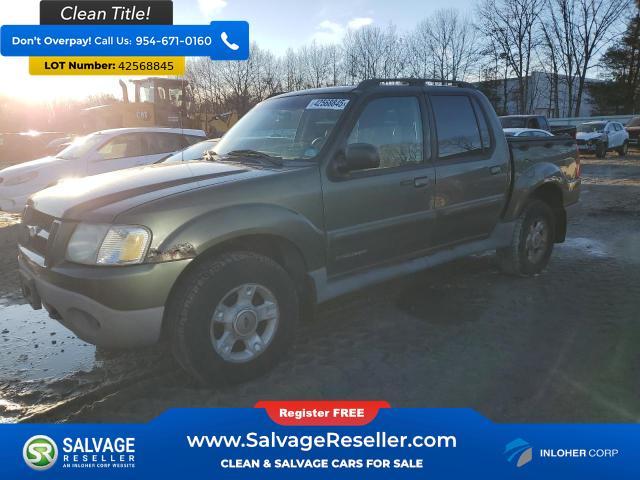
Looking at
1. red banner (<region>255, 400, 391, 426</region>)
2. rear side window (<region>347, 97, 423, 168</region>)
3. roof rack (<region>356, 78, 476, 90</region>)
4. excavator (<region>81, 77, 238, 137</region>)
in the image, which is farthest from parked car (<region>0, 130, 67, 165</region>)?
red banner (<region>255, 400, 391, 426</region>)

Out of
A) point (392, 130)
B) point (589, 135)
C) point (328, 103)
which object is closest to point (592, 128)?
point (589, 135)

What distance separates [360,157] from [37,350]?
2620 mm

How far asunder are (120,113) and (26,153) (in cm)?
807

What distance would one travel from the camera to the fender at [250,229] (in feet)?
8.25

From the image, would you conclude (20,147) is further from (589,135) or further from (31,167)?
(589,135)

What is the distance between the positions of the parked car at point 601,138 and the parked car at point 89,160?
17.3 metres

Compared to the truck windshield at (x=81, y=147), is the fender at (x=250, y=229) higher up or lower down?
lower down

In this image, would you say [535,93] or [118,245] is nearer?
[118,245]

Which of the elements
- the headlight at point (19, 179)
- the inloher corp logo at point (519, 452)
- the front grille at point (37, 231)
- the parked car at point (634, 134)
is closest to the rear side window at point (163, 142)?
the headlight at point (19, 179)

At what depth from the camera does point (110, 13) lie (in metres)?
4.95

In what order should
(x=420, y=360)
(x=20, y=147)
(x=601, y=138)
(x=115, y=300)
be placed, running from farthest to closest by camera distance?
(x=20, y=147), (x=601, y=138), (x=420, y=360), (x=115, y=300)

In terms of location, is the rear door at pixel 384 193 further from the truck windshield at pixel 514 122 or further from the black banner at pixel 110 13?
the truck windshield at pixel 514 122

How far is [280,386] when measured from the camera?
2.82 metres

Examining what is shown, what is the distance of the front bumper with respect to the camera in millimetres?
2391
